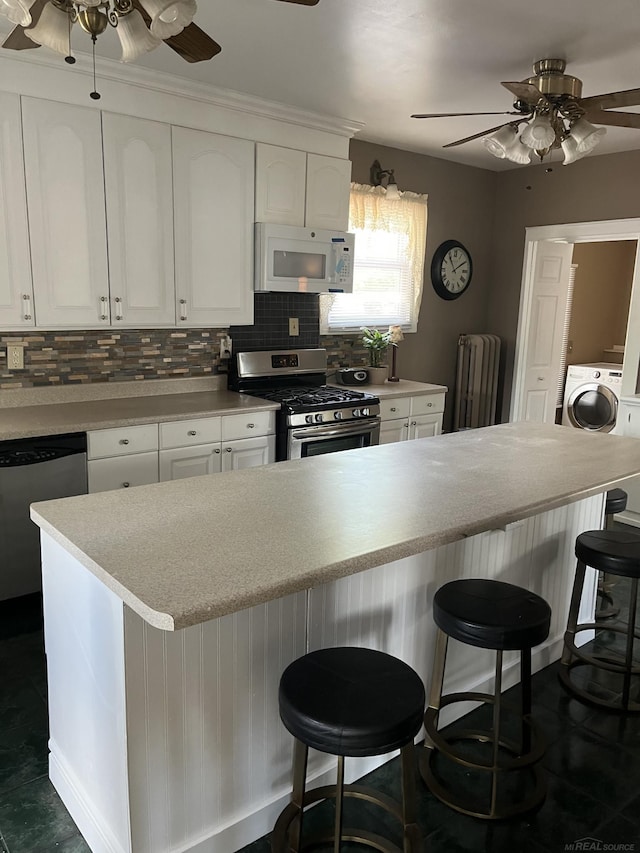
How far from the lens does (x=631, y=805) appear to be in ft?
6.60

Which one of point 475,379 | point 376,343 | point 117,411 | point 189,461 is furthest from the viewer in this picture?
point 475,379

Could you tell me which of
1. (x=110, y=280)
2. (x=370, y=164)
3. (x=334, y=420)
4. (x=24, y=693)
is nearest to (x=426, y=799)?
(x=24, y=693)

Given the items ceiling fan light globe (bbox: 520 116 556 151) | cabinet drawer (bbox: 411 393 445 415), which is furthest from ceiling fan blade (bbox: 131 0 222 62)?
cabinet drawer (bbox: 411 393 445 415)

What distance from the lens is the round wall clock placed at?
5.28 metres

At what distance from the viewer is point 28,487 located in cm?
296

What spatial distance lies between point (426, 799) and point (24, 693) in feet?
5.04

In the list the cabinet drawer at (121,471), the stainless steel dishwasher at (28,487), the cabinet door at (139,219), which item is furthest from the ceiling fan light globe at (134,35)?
the cabinet drawer at (121,471)

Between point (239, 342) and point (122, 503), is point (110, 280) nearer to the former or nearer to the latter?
point (239, 342)

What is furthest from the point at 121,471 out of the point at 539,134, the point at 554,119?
the point at 554,119

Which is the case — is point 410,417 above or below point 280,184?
below

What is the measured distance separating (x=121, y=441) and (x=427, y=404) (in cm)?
226

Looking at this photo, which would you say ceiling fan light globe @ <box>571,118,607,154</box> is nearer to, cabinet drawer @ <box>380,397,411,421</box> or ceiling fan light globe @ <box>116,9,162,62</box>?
ceiling fan light globe @ <box>116,9,162,62</box>

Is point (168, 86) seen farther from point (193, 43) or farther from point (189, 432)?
point (189, 432)

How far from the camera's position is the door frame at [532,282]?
473cm
